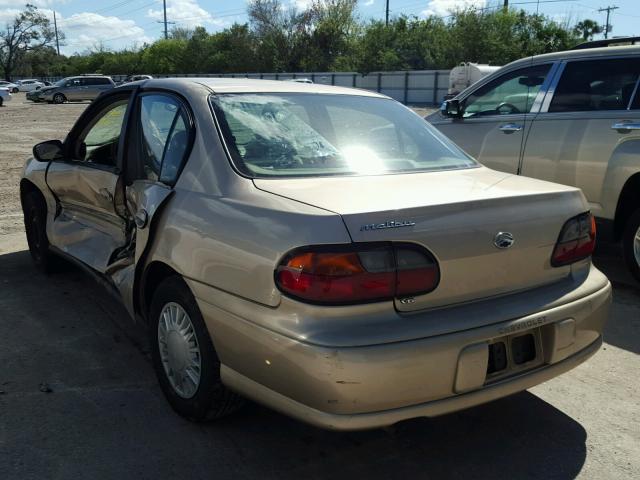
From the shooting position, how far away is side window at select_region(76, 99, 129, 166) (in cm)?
412

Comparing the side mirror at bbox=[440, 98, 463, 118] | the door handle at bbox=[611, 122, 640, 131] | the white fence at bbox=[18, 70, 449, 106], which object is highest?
the white fence at bbox=[18, 70, 449, 106]

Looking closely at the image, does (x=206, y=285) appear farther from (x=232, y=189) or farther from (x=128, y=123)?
(x=128, y=123)

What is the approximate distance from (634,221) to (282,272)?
3.81 metres

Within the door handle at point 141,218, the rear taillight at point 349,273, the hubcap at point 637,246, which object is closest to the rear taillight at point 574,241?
the rear taillight at point 349,273

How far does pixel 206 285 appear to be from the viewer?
267cm

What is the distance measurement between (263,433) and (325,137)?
1514mm

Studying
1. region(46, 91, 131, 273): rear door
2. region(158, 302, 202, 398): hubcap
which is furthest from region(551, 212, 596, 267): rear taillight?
region(46, 91, 131, 273): rear door

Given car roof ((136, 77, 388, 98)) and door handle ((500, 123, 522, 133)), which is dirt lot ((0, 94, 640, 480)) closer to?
car roof ((136, 77, 388, 98))

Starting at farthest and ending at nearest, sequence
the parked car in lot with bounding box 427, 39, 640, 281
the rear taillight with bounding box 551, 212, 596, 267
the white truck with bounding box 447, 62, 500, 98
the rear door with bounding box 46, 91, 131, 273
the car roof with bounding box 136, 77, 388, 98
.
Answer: the white truck with bounding box 447, 62, 500, 98, the parked car in lot with bounding box 427, 39, 640, 281, the rear door with bounding box 46, 91, 131, 273, the car roof with bounding box 136, 77, 388, 98, the rear taillight with bounding box 551, 212, 596, 267

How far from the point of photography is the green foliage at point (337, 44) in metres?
44.5

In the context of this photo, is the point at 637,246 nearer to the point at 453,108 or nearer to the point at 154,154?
the point at 453,108

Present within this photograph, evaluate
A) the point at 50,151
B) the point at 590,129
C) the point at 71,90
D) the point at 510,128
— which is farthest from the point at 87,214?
the point at 71,90

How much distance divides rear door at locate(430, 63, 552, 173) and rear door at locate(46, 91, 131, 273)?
3.43m

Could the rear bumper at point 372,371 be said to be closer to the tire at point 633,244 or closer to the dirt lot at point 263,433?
the dirt lot at point 263,433
